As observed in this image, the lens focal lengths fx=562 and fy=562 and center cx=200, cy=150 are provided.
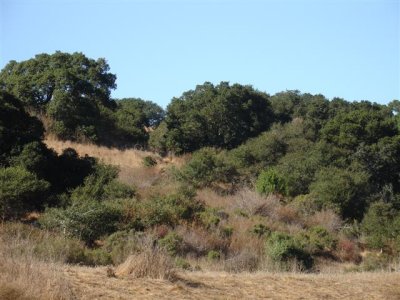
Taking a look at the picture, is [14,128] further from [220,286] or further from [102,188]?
[220,286]

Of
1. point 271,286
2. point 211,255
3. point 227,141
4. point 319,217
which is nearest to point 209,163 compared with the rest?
point 319,217

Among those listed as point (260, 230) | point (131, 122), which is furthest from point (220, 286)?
point (131, 122)

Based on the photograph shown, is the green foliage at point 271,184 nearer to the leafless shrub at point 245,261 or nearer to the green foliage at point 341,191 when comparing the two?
the green foliage at point 341,191

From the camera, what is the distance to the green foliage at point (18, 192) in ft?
64.8

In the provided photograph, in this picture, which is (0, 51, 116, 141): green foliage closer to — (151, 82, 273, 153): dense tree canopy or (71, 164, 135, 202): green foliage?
(151, 82, 273, 153): dense tree canopy

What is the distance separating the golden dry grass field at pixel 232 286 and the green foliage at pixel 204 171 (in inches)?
860

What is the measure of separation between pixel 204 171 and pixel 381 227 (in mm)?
10902

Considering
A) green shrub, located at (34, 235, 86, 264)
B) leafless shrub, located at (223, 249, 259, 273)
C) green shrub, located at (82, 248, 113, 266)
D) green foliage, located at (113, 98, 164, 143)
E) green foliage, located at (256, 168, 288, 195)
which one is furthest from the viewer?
green foliage, located at (113, 98, 164, 143)

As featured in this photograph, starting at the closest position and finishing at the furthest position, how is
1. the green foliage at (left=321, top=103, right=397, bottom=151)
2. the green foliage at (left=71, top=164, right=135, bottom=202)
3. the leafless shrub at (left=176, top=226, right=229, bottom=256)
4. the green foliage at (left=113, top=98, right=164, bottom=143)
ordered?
the leafless shrub at (left=176, top=226, right=229, bottom=256) < the green foliage at (left=71, top=164, right=135, bottom=202) < the green foliage at (left=321, top=103, right=397, bottom=151) < the green foliage at (left=113, top=98, right=164, bottom=143)

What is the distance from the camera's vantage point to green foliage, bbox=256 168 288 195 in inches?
1256

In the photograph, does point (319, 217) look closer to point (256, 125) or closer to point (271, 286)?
point (256, 125)

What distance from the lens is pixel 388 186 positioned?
3797cm

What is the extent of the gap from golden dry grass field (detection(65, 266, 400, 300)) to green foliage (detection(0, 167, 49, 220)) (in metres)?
11.1

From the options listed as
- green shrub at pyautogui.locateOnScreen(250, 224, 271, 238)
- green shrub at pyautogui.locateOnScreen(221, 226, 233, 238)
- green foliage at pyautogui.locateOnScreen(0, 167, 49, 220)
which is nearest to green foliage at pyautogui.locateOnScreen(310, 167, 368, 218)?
green shrub at pyautogui.locateOnScreen(250, 224, 271, 238)
